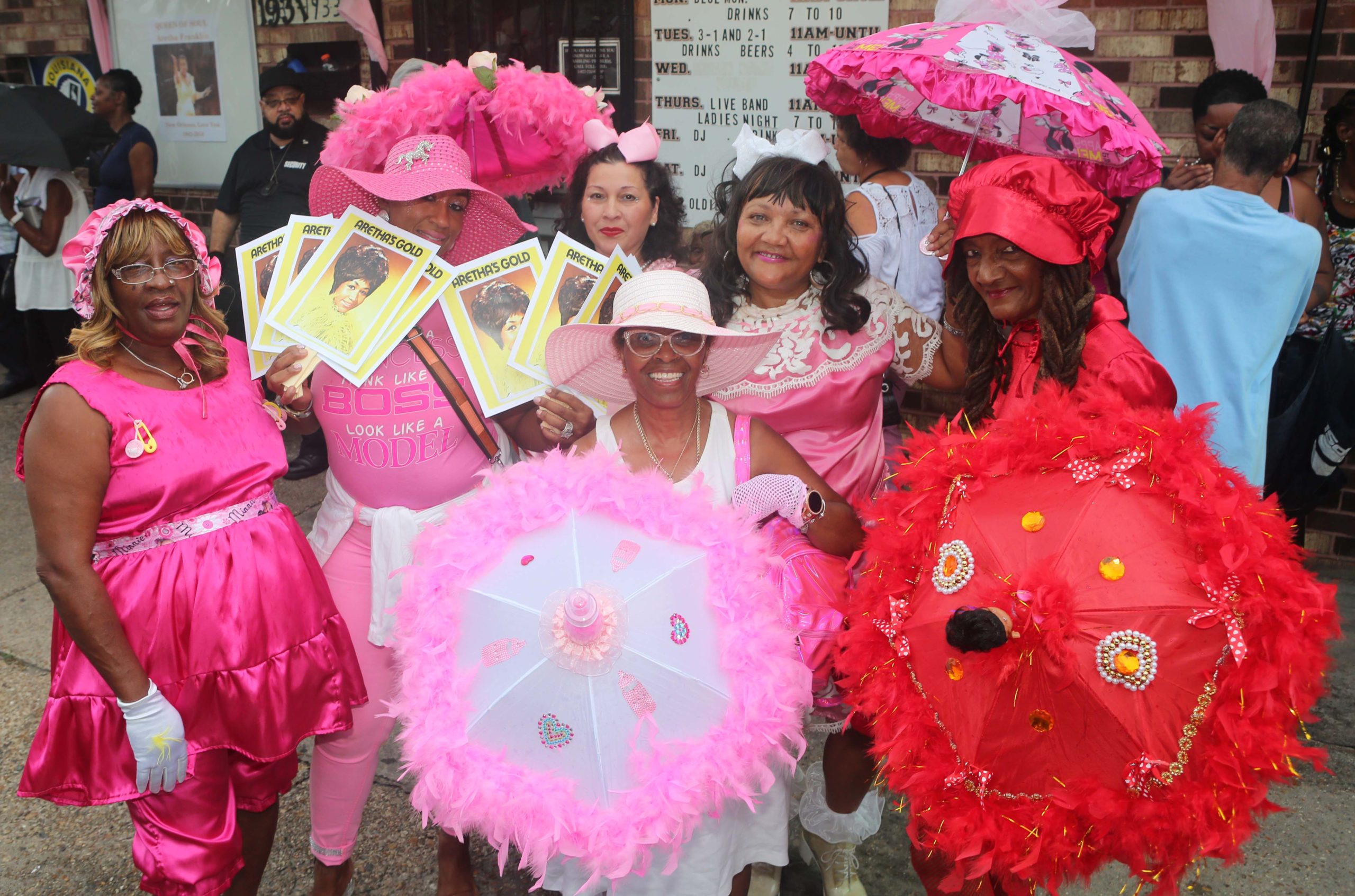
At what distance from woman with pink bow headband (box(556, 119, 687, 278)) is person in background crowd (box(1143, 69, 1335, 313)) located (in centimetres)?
215

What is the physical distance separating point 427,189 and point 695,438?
0.99 meters

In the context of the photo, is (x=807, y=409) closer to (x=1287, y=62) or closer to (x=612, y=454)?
(x=612, y=454)

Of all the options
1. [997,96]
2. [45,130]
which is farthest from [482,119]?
[45,130]

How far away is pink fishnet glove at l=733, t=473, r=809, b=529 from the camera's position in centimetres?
240

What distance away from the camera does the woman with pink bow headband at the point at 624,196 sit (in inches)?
129

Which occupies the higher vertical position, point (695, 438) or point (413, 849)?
point (695, 438)

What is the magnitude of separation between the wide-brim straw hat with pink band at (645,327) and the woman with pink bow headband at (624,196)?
0.54 metres

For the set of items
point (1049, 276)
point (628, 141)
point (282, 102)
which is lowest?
point (1049, 276)

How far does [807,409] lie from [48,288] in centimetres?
684

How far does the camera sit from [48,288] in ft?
24.4

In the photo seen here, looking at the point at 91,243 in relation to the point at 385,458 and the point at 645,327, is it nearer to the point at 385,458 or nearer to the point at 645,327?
the point at 385,458

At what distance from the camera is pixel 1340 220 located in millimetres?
4320

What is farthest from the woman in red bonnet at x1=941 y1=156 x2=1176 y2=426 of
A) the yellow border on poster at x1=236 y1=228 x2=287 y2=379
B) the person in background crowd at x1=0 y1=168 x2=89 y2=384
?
the person in background crowd at x1=0 y1=168 x2=89 y2=384

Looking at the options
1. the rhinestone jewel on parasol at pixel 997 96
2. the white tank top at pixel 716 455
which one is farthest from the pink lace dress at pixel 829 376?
the rhinestone jewel on parasol at pixel 997 96
